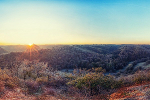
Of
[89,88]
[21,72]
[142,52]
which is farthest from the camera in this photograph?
[142,52]

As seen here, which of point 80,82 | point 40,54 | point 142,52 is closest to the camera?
point 80,82

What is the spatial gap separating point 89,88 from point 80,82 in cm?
70

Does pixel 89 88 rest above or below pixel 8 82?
below

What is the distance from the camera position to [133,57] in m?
42.9

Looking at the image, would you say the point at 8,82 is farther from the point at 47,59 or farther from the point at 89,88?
the point at 47,59

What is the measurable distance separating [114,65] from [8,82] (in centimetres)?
3081

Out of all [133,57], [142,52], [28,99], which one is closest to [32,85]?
[28,99]

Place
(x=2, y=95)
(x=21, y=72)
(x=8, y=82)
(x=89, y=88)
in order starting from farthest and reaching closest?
(x=21, y=72) → (x=89, y=88) → (x=8, y=82) → (x=2, y=95)

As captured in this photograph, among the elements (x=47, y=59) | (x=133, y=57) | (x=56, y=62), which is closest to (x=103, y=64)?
(x=56, y=62)

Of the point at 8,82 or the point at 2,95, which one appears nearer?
the point at 2,95

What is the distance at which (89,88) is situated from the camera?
6.32m

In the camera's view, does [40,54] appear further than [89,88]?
Yes

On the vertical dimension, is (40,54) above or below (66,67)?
above

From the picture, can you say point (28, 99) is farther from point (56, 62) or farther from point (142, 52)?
point (142, 52)
